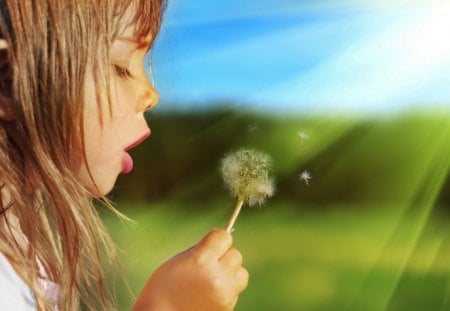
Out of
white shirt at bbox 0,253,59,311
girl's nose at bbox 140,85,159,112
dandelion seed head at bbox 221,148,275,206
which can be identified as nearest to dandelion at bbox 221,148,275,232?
dandelion seed head at bbox 221,148,275,206

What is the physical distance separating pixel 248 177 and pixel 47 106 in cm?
24

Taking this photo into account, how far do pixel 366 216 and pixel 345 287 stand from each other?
4.1 inches

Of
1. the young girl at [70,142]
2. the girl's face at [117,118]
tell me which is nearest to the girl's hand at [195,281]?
Answer: the young girl at [70,142]

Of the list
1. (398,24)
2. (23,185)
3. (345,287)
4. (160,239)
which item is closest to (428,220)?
(345,287)

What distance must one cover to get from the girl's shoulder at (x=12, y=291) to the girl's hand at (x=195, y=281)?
0.13 meters

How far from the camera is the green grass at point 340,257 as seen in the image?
102cm

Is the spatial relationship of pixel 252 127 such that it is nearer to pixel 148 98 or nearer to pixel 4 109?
pixel 148 98

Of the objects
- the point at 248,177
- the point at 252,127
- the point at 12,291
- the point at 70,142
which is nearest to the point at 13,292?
the point at 12,291

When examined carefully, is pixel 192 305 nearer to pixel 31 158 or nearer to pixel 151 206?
pixel 31 158

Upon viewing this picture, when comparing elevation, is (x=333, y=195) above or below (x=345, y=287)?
above

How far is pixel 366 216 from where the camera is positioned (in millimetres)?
1021

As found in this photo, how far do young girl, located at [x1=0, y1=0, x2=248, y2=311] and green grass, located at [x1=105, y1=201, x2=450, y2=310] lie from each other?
0.84ft

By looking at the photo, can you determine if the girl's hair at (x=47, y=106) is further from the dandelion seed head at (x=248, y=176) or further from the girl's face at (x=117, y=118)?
the dandelion seed head at (x=248, y=176)

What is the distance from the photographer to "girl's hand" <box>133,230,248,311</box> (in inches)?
29.3
